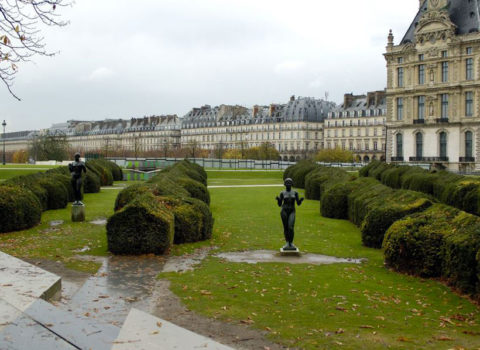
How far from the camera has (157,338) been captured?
21.6 feet

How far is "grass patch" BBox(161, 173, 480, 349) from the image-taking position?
7520 mm

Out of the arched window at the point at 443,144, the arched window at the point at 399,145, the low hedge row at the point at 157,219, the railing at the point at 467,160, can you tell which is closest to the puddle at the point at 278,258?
the low hedge row at the point at 157,219

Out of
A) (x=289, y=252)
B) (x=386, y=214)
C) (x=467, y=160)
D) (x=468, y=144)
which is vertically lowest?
(x=289, y=252)

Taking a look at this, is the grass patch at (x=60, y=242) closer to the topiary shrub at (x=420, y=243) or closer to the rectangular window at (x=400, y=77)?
the topiary shrub at (x=420, y=243)

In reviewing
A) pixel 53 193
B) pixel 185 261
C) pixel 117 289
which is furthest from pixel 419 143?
pixel 117 289

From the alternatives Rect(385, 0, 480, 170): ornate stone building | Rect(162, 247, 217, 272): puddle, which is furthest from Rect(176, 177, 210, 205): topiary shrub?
Rect(385, 0, 480, 170): ornate stone building

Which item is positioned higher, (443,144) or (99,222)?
(443,144)

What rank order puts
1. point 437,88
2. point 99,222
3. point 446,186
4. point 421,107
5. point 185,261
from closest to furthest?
point 185,261, point 99,222, point 446,186, point 437,88, point 421,107

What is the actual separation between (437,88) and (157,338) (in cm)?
6632

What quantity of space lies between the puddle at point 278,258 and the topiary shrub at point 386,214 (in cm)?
179

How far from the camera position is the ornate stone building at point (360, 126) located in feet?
378

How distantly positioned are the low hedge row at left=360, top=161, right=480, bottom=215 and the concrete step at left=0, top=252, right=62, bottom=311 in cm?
1583

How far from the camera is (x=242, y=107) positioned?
153m

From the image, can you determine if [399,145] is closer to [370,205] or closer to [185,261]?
[370,205]
